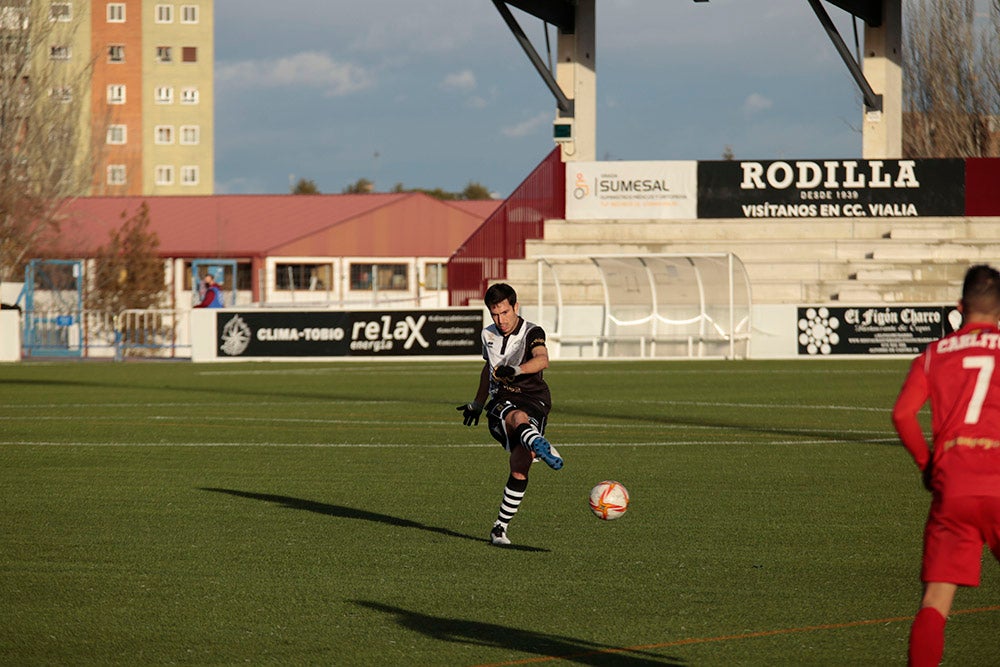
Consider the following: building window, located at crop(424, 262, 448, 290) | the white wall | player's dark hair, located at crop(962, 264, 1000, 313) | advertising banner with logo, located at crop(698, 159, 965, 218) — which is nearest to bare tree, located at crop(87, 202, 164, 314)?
the white wall

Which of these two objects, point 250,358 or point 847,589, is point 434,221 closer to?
point 250,358

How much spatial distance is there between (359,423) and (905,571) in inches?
429

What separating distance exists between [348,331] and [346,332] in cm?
5

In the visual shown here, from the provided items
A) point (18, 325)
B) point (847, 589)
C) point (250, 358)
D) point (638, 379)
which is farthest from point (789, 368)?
point (847, 589)

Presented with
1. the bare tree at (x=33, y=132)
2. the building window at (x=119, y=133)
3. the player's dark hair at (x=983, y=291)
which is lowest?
the player's dark hair at (x=983, y=291)

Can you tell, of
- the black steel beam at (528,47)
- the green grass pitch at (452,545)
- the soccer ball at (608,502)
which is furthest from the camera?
the black steel beam at (528,47)

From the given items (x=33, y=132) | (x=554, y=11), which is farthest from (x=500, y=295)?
(x=33, y=132)

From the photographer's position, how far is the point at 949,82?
171 ft

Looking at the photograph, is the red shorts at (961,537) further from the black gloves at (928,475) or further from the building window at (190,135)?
the building window at (190,135)

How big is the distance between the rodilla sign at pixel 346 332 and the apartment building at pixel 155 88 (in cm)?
5867

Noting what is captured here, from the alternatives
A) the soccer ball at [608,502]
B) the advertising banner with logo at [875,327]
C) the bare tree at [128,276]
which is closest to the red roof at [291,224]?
the bare tree at [128,276]

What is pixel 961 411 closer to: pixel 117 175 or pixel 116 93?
pixel 116 93

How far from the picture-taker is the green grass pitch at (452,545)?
6715 mm

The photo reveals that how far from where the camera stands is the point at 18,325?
121 ft
